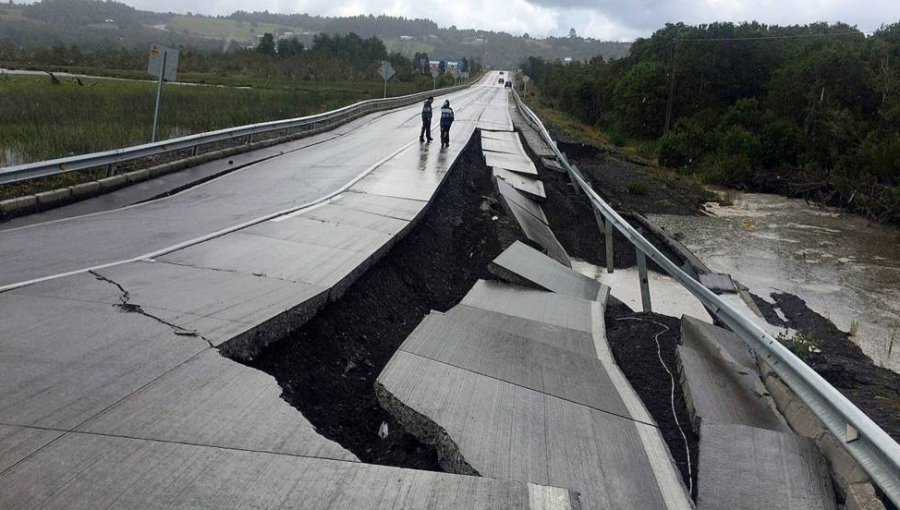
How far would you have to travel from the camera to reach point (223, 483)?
3.37 metres

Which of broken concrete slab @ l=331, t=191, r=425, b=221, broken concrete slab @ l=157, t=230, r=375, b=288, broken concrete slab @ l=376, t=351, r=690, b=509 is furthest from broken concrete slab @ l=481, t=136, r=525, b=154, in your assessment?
broken concrete slab @ l=376, t=351, r=690, b=509

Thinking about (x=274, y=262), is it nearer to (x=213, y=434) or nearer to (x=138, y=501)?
(x=213, y=434)

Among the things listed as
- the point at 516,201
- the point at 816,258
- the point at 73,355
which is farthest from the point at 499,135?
the point at 73,355

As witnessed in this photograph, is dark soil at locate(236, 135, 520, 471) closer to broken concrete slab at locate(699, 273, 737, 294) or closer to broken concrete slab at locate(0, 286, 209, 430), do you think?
broken concrete slab at locate(0, 286, 209, 430)

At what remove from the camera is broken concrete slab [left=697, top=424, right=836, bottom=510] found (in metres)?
3.96

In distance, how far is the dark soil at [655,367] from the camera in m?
4.84

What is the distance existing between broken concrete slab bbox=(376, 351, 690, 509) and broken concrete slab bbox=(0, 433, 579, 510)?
0.54 meters

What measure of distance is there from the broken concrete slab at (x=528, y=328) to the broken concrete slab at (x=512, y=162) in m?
13.7

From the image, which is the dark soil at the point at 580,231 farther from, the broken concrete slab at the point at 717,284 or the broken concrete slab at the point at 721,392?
the broken concrete slab at the point at 721,392

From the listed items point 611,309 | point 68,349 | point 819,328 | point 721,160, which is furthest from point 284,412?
point 721,160

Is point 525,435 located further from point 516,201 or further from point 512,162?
point 512,162

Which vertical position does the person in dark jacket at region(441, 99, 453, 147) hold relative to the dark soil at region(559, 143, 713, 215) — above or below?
above

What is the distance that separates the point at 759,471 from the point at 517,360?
218 centimetres

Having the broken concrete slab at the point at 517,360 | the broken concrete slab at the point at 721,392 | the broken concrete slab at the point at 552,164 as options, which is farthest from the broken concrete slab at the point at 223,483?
the broken concrete slab at the point at 552,164
